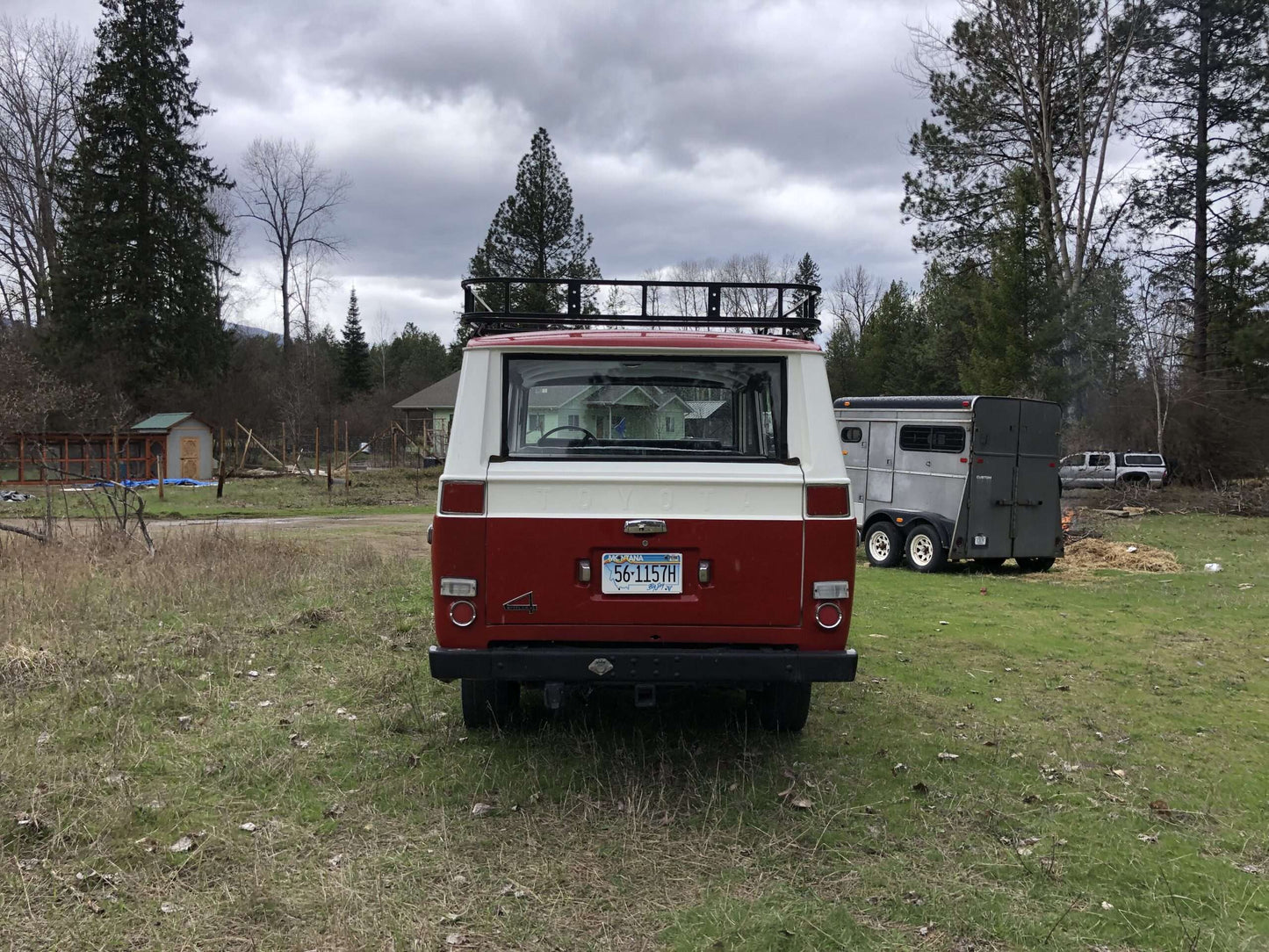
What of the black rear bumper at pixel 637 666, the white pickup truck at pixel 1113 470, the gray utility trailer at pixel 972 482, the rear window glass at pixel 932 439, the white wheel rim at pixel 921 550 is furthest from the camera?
the white pickup truck at pixel 1113 470

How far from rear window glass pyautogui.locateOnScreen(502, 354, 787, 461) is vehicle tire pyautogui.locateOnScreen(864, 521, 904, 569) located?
11.0 m

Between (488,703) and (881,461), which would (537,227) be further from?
(488,703)

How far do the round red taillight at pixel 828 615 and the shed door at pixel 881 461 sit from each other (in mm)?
11586

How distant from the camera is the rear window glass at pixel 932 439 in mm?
14266

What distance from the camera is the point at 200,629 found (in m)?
7.74

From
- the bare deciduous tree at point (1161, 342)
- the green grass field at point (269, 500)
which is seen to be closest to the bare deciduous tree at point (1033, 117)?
the bare deciduous tree at point (1161, 342)

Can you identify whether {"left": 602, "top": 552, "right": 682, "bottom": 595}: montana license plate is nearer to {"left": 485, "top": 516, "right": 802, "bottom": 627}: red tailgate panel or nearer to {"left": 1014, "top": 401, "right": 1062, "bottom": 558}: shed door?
{"left": 485, "top": 516, "right": 802, "bottom": 627}: red tailgate panel

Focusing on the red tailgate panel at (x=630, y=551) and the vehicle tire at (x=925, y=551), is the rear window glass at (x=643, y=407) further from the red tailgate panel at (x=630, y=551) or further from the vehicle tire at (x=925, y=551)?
the vehicle tire at (x=925, y=551)

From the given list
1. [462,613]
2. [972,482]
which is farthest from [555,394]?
[972,482]

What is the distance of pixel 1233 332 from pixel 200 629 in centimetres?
3240

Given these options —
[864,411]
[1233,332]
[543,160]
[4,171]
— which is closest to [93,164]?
[4,171]

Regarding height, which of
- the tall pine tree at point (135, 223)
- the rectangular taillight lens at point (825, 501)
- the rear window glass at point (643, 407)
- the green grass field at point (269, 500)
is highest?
the tall pine tree at point (135, 223)

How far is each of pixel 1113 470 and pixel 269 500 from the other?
27171mm

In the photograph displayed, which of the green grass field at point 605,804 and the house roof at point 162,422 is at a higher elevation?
the house roof at point 162,422
